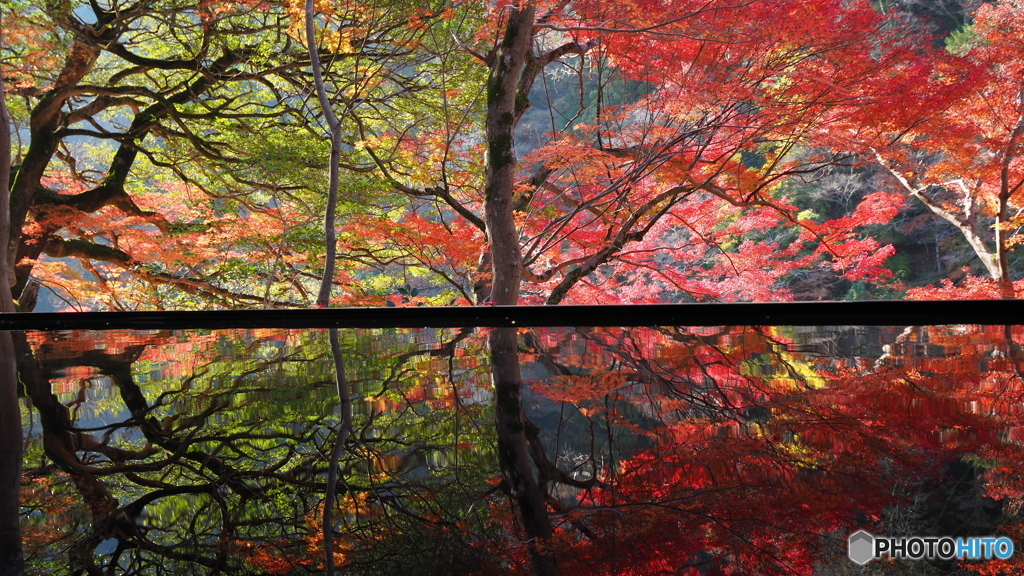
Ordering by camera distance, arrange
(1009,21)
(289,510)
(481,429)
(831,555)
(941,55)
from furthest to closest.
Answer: (1009,21), (941,55), (481,429), (289,510), (831,555)

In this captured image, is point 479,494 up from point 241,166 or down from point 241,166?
down

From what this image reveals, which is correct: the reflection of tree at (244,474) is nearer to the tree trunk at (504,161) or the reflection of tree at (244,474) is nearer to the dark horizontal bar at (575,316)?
the dark horizontal bar at (575,316)

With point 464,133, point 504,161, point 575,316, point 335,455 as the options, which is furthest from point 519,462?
point 464,133

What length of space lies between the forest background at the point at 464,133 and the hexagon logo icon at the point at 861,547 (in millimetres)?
2736

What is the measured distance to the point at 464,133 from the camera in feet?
17.2

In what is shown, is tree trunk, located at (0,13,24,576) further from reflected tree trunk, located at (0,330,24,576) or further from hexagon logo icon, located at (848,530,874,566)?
hexagon logo icon, located at (848,530,874,566)

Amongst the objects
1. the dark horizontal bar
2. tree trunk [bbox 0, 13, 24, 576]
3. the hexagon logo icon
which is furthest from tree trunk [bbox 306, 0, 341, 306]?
the hexagon logo icon

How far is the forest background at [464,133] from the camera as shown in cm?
404

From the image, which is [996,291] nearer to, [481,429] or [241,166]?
[481,429]

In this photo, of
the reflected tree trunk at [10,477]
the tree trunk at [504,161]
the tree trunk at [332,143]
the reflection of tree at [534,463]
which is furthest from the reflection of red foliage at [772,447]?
the tree trunk at [332,143]

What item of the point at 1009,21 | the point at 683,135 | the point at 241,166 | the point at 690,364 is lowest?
the point at 690,364

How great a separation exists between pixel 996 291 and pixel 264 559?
6087 mm

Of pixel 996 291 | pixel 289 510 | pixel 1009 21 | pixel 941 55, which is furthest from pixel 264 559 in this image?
pixel 1009 21

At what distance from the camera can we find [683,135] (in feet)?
12.7
